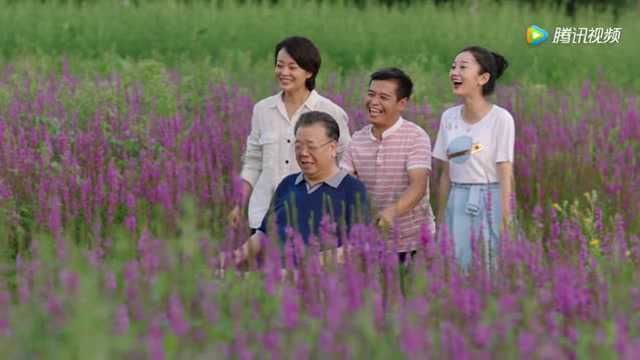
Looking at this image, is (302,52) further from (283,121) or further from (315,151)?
(315,151)

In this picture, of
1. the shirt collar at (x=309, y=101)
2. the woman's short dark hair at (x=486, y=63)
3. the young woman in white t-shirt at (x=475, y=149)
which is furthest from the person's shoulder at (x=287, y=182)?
the woman's short dark hair at (x=486, y=63)

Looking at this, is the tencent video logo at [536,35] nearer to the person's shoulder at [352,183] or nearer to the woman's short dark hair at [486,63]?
the woman's short dark hair at [486,63]

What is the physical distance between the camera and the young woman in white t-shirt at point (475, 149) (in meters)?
5.33

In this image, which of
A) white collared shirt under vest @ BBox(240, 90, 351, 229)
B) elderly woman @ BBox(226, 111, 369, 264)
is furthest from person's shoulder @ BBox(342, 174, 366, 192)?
white collared shirt under vest @ BBox(240, 90, 351, 229)

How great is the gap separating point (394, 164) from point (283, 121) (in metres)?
0.59

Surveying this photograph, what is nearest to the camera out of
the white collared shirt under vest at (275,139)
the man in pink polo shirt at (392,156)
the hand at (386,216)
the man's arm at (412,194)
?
the hand at (386,216)

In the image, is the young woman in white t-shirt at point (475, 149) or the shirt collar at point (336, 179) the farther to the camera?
the young woman in white t-shirt at point (475, 149)

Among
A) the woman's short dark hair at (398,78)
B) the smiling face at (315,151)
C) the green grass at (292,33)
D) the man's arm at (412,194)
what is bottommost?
Answer: the man's arm at (412,194)

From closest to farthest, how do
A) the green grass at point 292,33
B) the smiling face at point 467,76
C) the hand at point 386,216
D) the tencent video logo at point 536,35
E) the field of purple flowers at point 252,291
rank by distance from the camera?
the field of purple flowers at point 252,291, the hand at point 386,216, the smiling face at point 467,76, the green grass at point 292,33, the tencent video logo at point 536,35

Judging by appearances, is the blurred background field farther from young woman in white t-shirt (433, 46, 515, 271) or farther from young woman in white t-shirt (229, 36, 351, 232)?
young woman in white t-shirt (433, 46, 515, 271)

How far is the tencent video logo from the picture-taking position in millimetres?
14193

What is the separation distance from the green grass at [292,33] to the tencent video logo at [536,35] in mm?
120

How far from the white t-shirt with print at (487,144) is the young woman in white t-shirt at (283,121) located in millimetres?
525

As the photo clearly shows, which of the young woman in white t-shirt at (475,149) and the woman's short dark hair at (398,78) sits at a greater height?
the woman's short dark hair at (398,78)
